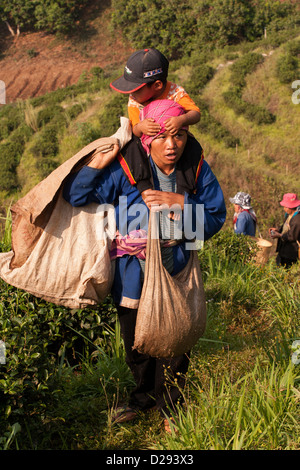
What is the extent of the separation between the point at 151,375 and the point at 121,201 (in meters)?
1.11

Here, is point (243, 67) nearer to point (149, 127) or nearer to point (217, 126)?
point (217, 126)

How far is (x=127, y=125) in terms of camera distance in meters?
2.57

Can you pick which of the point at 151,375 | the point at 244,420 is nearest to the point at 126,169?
the point at 151,375

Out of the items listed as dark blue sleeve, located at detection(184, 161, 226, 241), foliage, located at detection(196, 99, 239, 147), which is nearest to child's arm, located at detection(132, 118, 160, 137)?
dark blue sleeve, located at detection(184, 161, 226, 241)

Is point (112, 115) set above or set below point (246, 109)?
above

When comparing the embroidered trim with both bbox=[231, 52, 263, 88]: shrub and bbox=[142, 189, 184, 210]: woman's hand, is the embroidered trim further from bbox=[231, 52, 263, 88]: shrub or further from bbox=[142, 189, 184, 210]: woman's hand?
bbox=[231, 52, 263, 88]: shrub

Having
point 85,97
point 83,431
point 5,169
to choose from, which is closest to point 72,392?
point 83,431

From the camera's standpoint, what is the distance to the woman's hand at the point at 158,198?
2469 millimetres

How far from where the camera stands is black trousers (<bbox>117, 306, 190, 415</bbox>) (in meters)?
2.77

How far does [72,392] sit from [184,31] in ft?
91.1

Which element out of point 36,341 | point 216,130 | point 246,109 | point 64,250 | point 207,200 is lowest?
point 216,130

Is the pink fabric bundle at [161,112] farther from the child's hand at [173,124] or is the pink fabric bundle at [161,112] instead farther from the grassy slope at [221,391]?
the grassy slope at [221,391]

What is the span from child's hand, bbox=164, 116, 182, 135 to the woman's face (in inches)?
1.1

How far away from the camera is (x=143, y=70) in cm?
263
